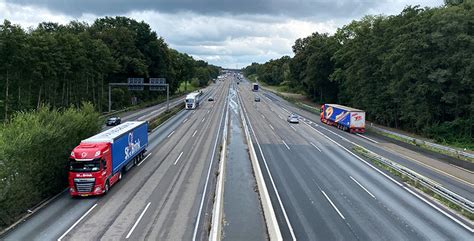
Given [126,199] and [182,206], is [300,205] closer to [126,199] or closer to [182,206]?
[182,206]

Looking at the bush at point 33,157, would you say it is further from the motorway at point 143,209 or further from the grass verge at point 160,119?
the grass verge at point 160,119

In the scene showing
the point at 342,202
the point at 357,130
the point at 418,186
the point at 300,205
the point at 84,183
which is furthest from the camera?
the point at 357,130

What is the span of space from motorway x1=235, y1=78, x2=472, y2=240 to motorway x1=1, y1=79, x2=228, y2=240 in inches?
192

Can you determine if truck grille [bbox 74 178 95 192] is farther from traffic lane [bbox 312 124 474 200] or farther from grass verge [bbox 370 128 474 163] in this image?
grass verge [bbox 370 128 474 163]

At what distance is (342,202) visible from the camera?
25.5 metres

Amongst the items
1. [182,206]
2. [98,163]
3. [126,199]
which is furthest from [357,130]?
[98,163]

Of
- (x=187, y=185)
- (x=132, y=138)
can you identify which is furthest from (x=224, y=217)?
(x=132, y=138)

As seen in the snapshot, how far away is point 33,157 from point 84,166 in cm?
297

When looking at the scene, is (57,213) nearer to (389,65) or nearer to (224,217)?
(224,217)

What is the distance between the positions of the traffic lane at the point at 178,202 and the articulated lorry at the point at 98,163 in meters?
3.22

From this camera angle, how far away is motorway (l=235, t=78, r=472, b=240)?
20.6 meters

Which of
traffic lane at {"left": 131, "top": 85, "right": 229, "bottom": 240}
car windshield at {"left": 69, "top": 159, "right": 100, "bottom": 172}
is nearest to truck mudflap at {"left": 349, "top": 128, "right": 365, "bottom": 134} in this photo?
traffic lane at {"left": 131, "top": 85, "right": 229, "bottom": 240}

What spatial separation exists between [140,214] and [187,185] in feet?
22.3

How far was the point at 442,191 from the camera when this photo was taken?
26.8m
